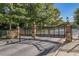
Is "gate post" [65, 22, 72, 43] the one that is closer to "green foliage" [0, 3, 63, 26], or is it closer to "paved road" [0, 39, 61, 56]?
"green foliage" [0, 3, 63, 26]

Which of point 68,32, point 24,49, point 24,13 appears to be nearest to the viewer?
point 24,49

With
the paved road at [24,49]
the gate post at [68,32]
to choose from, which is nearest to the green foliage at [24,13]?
the gate post at [68,32]

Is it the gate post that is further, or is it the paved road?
the gate post

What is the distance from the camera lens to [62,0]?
6.83 metres

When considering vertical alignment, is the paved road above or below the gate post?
below

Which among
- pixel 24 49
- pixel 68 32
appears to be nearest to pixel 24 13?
pixel 68 32

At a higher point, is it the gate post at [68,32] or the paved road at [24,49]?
the gate post at [68,32]

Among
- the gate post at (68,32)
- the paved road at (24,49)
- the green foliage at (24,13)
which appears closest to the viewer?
the paved road at (24,49)

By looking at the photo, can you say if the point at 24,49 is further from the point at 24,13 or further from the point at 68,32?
the point at 68,32

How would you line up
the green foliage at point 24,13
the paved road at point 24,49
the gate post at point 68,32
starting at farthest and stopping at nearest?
the gate post at point 68,32
the green foliage at point 24,13
the paved road at point 24,49

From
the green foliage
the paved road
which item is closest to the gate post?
the green foliage

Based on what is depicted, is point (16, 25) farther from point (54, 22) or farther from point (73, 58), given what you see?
point (73, 58)

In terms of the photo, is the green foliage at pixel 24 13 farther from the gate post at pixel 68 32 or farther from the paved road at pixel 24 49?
the paved road at pixel 24 49

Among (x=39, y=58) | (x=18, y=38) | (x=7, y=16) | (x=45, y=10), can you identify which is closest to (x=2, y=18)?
(x=7, y=16)
